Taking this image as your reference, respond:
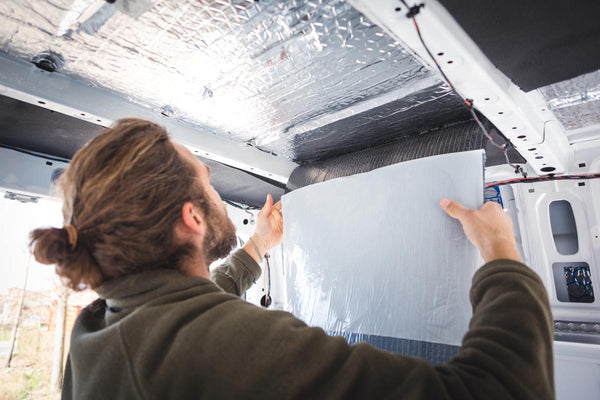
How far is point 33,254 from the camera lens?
25.8 inches

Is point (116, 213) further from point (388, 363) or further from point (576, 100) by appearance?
point (576, 100)

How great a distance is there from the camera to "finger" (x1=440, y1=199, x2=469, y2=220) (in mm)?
762

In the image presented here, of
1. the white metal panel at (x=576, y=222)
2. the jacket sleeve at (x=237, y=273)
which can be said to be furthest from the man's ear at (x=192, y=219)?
the white metal panel at (x=576, y=222)

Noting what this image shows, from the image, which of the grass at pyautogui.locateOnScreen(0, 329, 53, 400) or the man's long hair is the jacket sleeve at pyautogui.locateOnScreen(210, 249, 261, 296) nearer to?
the man's long hair

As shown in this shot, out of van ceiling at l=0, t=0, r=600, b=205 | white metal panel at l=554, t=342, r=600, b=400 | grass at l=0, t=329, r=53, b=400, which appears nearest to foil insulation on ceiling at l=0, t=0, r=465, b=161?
van ceiling at l=0, t=0, r=600, b=205

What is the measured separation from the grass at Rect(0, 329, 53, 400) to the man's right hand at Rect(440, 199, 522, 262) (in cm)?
310

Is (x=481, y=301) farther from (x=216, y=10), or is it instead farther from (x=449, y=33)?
(x=216, y=10)

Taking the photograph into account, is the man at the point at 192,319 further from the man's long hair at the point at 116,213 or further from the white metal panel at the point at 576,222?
the white metal panel at the point at 576,222

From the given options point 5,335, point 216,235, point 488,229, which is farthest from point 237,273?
point 5,335

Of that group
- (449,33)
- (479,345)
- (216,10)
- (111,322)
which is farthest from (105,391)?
(449,33)

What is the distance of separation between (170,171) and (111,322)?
1.03ft

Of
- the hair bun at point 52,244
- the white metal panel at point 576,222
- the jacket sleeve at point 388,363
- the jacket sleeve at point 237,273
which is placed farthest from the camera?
the white metal panel at point 576,222

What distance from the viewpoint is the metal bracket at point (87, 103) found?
87 centimetres

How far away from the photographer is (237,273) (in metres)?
1.06
